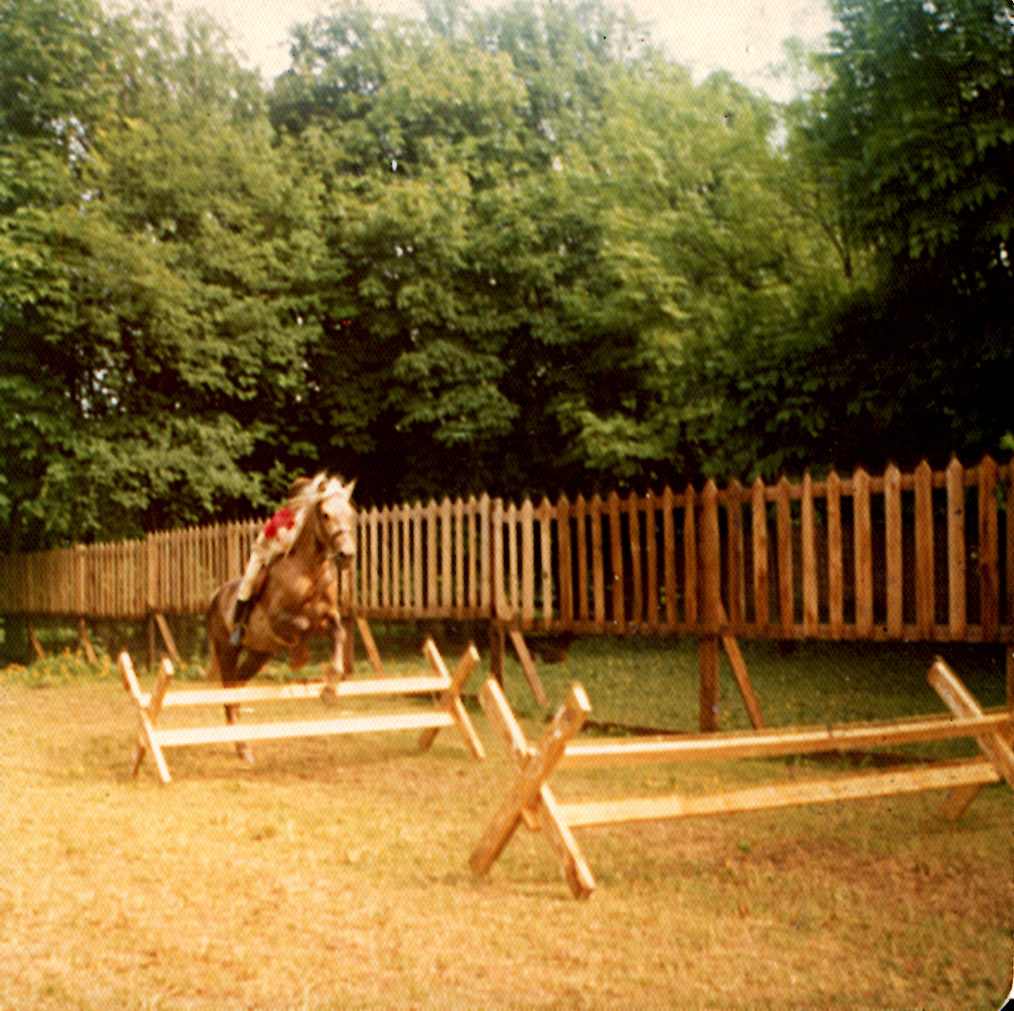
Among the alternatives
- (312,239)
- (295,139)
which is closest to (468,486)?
(312,239)

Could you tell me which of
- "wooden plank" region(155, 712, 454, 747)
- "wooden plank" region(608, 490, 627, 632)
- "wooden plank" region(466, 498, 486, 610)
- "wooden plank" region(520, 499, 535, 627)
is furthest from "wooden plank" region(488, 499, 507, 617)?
"wooden plank" region(155, 712, 454, 747)

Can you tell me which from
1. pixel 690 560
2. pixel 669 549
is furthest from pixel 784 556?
pixel 669 549

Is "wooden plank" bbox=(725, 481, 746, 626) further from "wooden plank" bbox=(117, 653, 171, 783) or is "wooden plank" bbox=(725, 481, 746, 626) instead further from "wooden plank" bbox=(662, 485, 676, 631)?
"wooden plank" bbox=(117, 653, 171, 783)

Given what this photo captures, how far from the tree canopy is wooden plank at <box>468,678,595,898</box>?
3.95 meters

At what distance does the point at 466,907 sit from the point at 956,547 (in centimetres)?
449

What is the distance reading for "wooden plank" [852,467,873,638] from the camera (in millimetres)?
7371

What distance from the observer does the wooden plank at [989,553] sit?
22.0 feet

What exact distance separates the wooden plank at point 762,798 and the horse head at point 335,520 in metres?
3.71

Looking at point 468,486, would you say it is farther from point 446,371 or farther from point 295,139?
point 295,139

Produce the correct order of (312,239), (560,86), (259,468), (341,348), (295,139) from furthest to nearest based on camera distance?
(259,468)
(341,348)
(312,239)
(295,139)
(560,86)

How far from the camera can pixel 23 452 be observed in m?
15.6

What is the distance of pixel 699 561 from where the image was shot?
29.1 feet

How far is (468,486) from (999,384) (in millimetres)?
9409

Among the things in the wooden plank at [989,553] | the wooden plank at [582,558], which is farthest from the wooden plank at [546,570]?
the wooden plank at [989,553]
